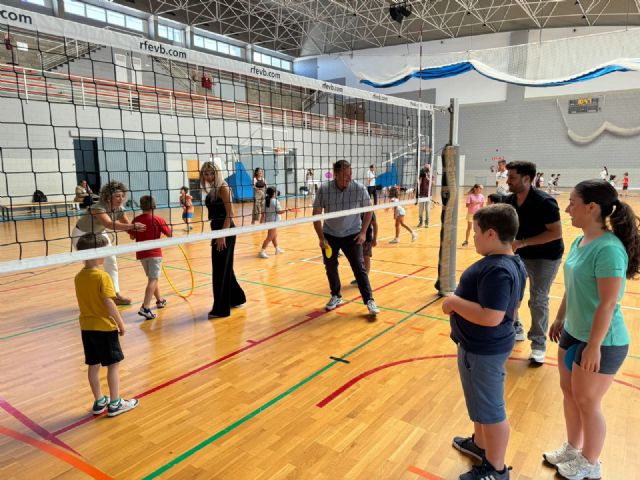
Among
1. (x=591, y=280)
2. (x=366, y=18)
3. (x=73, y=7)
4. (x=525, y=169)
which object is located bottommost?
(x=591, y=280)

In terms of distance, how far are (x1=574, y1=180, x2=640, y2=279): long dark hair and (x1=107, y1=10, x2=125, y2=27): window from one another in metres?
A: 21.1

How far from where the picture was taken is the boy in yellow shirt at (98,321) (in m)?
2.76

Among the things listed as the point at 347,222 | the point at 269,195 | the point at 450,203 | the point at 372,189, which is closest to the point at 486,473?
the point at 347,222

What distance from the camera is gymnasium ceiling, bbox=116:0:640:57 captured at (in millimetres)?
19453

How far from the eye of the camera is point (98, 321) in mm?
2807

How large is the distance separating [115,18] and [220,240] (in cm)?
1871

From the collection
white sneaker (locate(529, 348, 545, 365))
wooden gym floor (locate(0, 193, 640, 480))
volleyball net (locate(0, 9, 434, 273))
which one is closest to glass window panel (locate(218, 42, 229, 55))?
volleyball net (locate(0, 9, 434, 273))

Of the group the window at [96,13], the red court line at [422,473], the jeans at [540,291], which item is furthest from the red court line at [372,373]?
the window at [96,13]

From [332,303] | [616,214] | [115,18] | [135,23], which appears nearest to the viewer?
[616,214]

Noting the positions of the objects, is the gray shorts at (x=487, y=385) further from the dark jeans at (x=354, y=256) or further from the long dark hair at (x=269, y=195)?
the long dark hair at (x=269, y=195)

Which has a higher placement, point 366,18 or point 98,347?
point 366,18

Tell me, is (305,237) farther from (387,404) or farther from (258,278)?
(387,404)

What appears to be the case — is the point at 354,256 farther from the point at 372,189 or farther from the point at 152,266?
the point at 372,189

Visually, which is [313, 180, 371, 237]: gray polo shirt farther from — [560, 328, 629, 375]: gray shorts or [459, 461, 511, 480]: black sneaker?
[560, 328, 629, 375]: gray shorts
